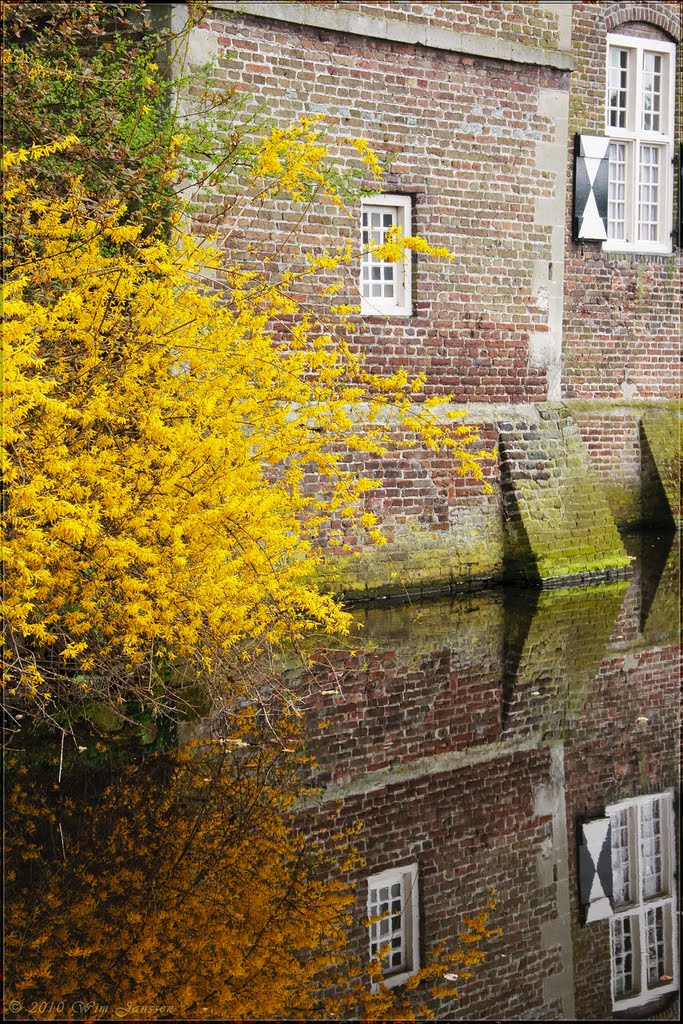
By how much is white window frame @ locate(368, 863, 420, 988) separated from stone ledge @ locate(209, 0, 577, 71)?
296 inches

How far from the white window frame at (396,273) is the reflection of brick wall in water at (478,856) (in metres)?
6.02

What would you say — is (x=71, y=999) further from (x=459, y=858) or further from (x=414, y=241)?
(x=414, y=241)

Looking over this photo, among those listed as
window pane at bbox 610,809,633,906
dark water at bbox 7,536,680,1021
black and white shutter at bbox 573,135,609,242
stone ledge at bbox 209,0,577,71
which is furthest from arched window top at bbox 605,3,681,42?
window pane at bbox 610,809,633,906

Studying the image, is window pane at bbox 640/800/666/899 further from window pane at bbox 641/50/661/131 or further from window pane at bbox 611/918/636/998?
window pane at bbox 641/50/661/131

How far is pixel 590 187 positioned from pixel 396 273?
3328 mm

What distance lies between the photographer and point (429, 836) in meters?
6.29

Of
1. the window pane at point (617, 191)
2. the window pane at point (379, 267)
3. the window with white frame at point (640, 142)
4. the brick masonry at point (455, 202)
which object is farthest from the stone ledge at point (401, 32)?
the window pane at point (617, 191)

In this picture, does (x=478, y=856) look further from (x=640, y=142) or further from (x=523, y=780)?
(x=640, y=142)

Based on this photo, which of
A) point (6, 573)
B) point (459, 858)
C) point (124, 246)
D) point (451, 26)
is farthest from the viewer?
point (451, 26)

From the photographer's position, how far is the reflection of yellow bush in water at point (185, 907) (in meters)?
4.68

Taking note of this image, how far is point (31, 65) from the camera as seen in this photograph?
8516mm

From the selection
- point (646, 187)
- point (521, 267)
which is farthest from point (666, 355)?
point (521, 267)

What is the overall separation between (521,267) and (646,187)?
3214 mm

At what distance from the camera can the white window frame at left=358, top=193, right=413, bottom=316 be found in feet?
41.4
